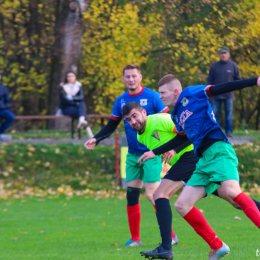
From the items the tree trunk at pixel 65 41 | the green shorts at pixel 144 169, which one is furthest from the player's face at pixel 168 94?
the tree trunk at pixel 65 41

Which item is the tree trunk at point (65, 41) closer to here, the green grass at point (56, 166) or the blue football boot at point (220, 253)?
the green grass at point (56, 166)

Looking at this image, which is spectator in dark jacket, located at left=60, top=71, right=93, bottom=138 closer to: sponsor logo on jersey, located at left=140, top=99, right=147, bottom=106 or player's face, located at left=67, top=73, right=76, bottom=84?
player's face, located at left=67, top=73, right=76, bottom=84

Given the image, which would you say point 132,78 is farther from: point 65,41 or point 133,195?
point 65,41

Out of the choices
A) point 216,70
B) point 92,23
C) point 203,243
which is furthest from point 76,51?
point 203,243

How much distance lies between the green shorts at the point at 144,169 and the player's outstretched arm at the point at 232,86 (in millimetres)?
1828

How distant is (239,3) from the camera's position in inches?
588

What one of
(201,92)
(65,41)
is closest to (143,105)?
(201,92)

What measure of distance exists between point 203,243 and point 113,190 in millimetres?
6148

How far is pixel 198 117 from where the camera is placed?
494cm

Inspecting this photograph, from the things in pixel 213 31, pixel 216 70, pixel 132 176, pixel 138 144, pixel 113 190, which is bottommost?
pixel 113 190

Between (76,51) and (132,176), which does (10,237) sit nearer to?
(132,176)

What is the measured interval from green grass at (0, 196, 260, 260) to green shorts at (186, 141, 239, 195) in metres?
0.89

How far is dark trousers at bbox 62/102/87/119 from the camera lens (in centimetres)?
1389

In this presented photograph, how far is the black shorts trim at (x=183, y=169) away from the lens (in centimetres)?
556
